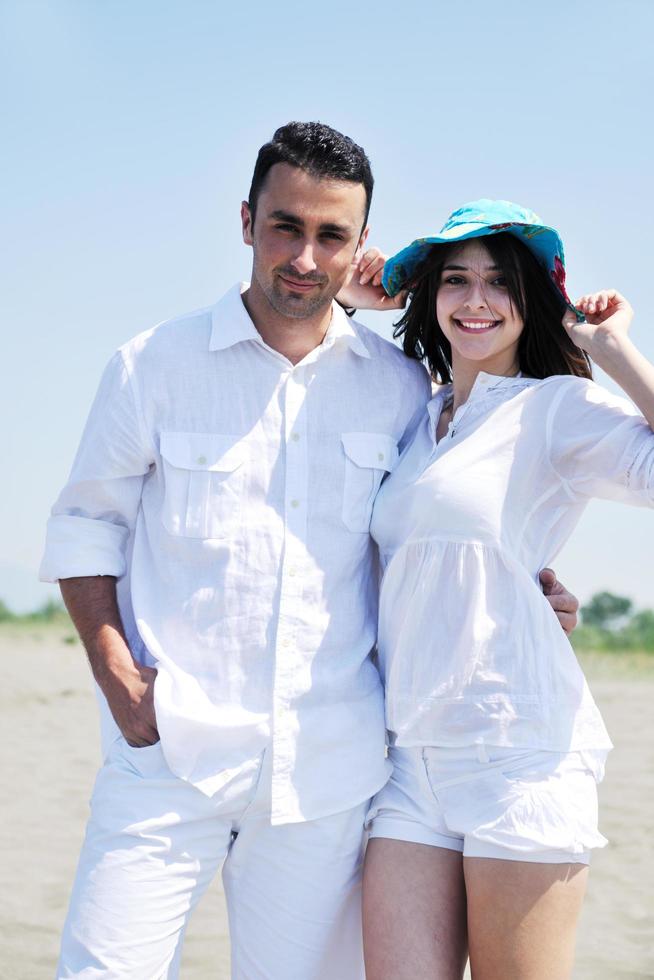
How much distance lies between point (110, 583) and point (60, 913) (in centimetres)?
355

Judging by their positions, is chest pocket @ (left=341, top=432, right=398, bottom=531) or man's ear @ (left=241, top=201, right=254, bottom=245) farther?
man's ear @ (left=241, top=201, right=254, bottom=245)

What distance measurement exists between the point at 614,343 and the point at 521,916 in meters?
1.53

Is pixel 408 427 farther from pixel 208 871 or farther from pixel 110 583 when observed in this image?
pixel 208 871

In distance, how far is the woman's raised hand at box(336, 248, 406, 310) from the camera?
3.73 metres

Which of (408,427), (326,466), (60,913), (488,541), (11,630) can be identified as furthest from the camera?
(11,630)

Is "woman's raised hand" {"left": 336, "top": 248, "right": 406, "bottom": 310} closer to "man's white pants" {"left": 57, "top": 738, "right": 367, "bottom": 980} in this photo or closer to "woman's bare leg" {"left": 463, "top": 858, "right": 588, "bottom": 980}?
"man's white pants" {"left": 57, "top": 738, "right": 367, "bottom": 980}

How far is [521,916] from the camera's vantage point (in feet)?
8.85

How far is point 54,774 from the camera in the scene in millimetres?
8367

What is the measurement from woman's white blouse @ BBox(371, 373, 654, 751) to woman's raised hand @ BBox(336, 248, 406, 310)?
83cm

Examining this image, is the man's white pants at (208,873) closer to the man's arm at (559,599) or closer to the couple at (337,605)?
the couple at (337,605)

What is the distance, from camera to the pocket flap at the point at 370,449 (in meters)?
3.21

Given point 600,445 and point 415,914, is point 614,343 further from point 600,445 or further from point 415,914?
point 415,914

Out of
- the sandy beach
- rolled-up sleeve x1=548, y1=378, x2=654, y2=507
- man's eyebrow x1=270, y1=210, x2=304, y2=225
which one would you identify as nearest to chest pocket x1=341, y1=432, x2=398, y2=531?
rolled-up sleeve x1=548, y1=378, x2=654, y2=507

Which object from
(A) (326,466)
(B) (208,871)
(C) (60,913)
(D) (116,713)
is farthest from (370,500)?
(C) (60,913)
